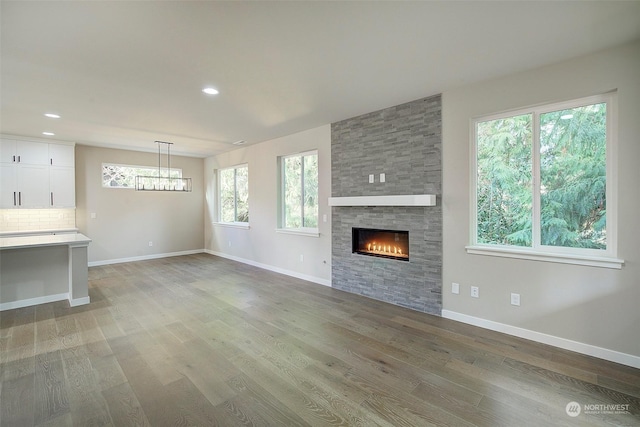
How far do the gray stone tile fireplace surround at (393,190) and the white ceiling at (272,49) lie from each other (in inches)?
13.4

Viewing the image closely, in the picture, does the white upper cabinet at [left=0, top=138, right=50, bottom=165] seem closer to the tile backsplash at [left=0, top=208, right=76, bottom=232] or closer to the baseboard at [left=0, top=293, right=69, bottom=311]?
the tile backsplash at [left=0, top=208, right=76, bottom=232]

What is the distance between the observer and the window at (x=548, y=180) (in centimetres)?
268

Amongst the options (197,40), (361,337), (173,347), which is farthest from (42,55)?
(361,337)

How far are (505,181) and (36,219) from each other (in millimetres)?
8288

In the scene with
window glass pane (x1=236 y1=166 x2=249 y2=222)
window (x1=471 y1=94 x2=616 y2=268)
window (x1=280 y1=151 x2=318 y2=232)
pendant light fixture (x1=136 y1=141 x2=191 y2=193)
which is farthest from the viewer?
window glass pane (x1=236 y1=166 x2=249 y2=222)

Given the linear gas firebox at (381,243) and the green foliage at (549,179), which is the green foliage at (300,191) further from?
the green foliage at (549,179)

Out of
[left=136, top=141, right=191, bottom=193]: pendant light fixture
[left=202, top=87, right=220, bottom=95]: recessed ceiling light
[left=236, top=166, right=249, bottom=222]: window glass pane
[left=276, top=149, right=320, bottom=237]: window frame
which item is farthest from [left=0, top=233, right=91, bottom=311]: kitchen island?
[left=236, top=166, right=249, bottom=222]: window glass pane

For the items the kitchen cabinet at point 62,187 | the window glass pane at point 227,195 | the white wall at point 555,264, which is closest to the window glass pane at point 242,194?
the window glass pane at point 227,195

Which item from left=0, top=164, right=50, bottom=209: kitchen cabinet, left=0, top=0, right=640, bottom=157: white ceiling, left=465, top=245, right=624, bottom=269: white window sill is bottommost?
left=465, top=245, right=624, bottom=269: white window sill

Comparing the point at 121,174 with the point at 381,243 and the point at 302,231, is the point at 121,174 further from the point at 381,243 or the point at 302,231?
the point at 381,243

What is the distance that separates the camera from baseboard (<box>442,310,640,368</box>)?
2502mm

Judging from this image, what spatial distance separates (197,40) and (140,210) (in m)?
6.16

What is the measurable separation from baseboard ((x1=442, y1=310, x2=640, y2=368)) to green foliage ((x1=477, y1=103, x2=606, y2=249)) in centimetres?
91

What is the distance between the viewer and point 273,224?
19.5 ft
